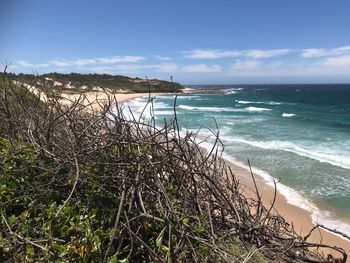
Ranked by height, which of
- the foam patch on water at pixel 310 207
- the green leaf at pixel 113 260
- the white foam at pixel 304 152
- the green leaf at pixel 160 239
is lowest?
the white foam at pixel 304 152

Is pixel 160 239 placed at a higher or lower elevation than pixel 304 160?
higher

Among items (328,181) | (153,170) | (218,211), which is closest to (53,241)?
(153,170)

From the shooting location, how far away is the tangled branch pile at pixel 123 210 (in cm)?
270

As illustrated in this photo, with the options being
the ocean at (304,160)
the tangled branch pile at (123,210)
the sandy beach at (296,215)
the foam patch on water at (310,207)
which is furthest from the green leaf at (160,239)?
the foam patch on water at (310,207)

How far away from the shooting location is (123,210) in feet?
9.43

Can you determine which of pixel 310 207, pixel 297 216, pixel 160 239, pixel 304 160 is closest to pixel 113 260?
pixel 160 239

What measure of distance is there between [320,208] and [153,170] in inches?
344

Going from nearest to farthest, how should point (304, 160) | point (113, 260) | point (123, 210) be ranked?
point (113, 260), point (123, 210), point (304, 160)

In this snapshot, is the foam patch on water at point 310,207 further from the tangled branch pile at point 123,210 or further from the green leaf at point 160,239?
the green leaf at point 160,239

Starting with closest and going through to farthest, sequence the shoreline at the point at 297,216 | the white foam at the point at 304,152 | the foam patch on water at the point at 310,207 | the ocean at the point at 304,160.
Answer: the shoreline at the point at 297,216
the foam patch on water at the point at 310,207
the ocean at the point at 304,160
the white foam at the point at 304,152

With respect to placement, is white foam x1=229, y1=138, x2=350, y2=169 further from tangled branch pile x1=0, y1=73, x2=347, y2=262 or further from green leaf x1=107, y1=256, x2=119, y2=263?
green leaf x1=107, y1=256, x2=119, y2=263

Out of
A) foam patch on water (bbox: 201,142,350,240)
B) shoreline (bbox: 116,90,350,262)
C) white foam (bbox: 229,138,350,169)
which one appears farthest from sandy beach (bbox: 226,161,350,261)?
white foam (bbox: 229,138,350,169)

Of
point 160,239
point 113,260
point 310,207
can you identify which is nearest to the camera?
point 113,260

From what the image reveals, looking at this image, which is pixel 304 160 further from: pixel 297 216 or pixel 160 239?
pixel 160 239
